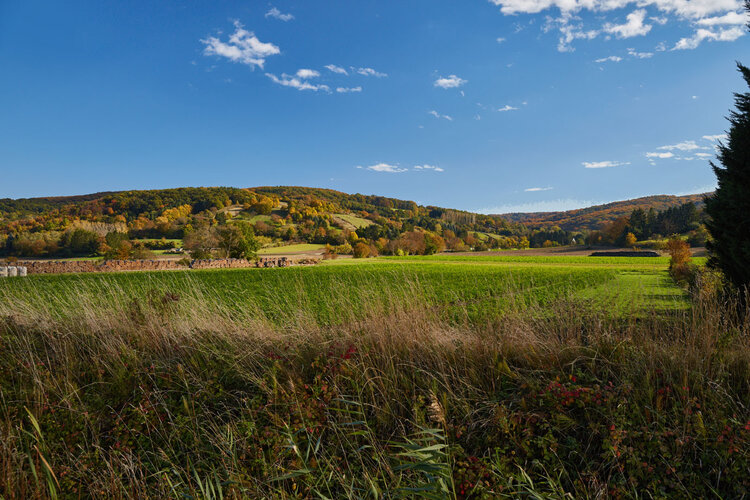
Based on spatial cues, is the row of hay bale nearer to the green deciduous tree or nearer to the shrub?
the shrub

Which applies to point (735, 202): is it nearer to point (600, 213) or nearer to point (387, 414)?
point (387, 414)

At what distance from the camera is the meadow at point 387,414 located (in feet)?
7.29

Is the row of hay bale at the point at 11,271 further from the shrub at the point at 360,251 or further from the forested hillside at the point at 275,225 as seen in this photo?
the shrub at the point at 360,251

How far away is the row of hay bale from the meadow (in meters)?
45.6

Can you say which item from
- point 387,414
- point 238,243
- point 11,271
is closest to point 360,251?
point 238,243

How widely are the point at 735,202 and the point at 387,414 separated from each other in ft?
23.8

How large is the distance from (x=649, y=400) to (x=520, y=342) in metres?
1.21

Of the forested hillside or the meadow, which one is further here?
the forested hillside

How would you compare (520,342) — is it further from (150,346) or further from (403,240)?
(403,240)

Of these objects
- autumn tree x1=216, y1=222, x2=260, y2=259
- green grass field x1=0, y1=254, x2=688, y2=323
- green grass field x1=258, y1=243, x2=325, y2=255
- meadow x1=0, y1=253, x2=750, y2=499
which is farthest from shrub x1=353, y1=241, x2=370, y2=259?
meadow x1=0, y1=253, x2=750, y2=499

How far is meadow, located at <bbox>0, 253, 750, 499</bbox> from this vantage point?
7.29 feet

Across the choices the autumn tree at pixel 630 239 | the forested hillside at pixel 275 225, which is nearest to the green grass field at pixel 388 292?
the forested hillside at pixel 275 225

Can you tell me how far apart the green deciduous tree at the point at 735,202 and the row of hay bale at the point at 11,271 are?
2079 inches

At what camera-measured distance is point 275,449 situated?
2.62 meters
